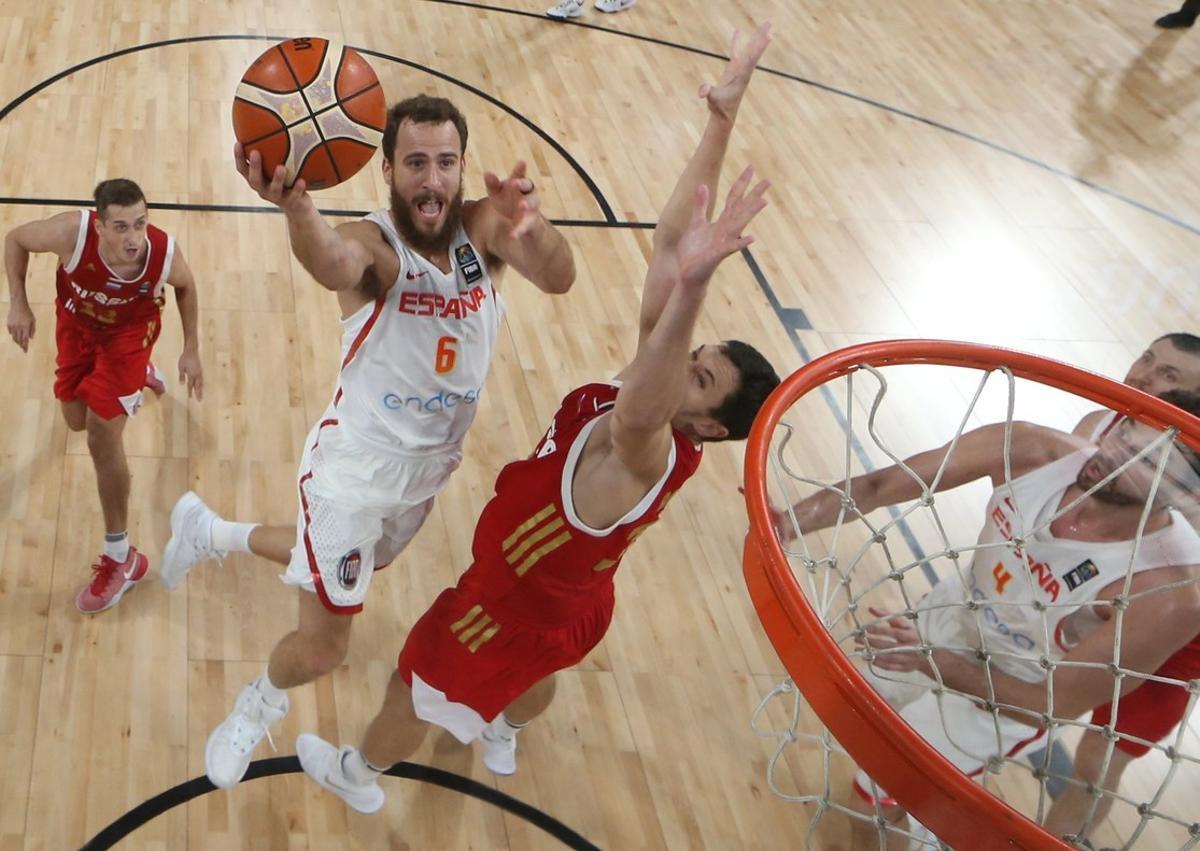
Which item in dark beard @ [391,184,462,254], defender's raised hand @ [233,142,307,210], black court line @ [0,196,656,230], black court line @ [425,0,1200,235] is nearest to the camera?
defender's raised hand @ [233,142,307,210]

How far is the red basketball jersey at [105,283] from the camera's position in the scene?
379 cm

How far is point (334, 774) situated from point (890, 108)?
19.4ft

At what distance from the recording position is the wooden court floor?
3631mm

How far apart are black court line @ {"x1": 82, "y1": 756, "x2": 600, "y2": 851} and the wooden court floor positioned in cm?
3

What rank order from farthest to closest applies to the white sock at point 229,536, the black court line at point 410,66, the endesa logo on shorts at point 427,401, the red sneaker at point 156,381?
1. the black court line at point 410,66
2. the red sneaker at point 156,381
3. the white sock at point 229,536
4. the endesa logo on shorts at point 427,401

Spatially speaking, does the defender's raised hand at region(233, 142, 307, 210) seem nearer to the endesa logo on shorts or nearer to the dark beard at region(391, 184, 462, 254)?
the dark beard at region(391, 184, 462, 254)

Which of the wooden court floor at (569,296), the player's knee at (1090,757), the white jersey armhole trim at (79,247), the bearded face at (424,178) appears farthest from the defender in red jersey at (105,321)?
the player's knee at (1090,757)

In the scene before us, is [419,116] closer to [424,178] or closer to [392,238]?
[424,178]

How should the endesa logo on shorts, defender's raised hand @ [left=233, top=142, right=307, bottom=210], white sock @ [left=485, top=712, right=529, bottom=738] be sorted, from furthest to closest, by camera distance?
1. white sock @ [left=485, top=712, right=529, bottom=738]
2. the endesa logo on shorts
3. defender's raised hand @ [left=233, top=142, right=307, bottom=210]

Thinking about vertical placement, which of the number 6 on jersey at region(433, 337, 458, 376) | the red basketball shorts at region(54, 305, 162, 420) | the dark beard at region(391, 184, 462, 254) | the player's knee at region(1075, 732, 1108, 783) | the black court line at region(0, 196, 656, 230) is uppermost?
the dark beard at region(391, 184, 462, 254)

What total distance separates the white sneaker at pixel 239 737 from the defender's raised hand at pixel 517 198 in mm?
1438

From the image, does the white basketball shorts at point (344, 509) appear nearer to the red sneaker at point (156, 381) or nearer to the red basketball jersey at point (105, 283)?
the red basketball jersey at point (105, 283)

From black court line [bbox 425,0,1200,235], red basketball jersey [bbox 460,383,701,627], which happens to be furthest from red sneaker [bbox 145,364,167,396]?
black court line [bbox 425,0,1200,235]

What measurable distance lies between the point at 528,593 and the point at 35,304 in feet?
9.91
